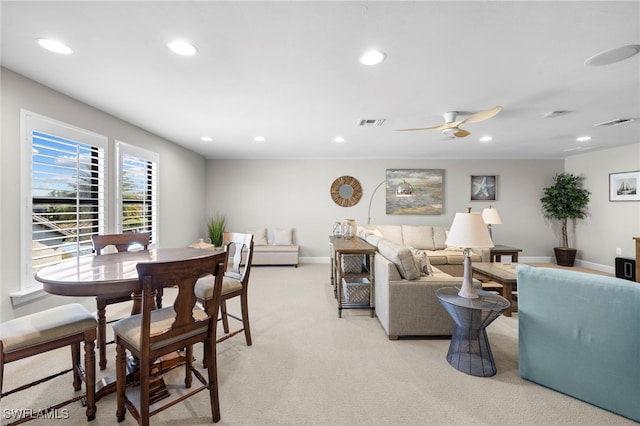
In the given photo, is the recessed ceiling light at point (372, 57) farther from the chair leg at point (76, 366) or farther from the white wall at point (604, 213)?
the white wall at point (604, 213)

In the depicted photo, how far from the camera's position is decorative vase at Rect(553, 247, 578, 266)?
18.3 feet

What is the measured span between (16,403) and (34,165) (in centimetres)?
188

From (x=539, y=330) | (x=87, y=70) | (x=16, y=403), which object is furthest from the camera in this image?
(x=87, y=70)

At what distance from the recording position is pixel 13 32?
5.53 feet

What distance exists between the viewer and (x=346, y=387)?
6.06ft

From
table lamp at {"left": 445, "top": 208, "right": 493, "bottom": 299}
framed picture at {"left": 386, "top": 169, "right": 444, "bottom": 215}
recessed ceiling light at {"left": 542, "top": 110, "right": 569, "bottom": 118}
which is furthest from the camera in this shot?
framed picture at {"left": 386, "top": 169, "right": 444, "bottom": 215}

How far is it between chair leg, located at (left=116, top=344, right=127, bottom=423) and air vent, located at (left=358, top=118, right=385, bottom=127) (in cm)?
326

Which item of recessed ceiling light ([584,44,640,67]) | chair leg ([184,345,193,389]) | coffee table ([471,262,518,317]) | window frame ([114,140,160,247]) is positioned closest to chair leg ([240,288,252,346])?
chair leg ([184,345,193,389])

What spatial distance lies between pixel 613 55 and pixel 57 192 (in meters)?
4.79

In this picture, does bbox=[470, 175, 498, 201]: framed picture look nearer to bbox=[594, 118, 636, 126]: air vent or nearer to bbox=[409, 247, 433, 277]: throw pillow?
bbox=[594, 118, 636, 126]: air vent

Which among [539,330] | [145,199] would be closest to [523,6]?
[539,330]

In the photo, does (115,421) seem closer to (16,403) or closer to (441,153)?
(16,403)

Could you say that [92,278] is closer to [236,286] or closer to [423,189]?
[236,286]

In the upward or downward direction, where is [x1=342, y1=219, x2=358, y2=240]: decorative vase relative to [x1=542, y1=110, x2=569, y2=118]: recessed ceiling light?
downward
